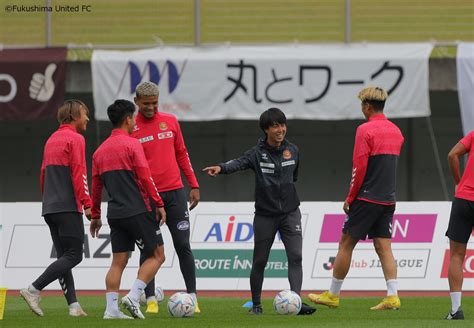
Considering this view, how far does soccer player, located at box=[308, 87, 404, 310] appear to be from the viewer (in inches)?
422

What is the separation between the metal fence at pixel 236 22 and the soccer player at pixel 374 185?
8.76 metres

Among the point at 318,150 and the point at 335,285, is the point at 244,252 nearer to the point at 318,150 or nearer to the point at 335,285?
the point at 335,285

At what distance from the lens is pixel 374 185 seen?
10766mm

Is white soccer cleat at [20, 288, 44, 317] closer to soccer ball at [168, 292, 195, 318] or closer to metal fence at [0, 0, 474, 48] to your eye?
soccer ball at [168, 292, 195, 318]

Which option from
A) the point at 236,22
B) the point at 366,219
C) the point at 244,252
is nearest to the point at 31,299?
the point at 366,219

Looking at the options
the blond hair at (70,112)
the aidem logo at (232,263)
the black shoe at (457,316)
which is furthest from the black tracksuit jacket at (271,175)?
the aidem logo at (232,263)

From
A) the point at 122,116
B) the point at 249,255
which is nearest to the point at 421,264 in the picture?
the point at 249,255

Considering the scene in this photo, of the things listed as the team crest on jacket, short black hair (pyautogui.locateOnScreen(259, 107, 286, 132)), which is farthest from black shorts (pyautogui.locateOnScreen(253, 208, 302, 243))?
the team crest on jacket

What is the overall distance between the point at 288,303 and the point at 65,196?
2.16m

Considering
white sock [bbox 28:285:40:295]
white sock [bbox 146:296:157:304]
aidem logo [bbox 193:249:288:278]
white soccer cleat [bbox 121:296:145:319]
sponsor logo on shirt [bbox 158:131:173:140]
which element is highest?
sponsor logo on shirt [bbox 158:131:173:140]

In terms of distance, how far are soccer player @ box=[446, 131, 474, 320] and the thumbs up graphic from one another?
1029cm

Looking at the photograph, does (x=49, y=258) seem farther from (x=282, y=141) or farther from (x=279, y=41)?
(x=279, y=41)

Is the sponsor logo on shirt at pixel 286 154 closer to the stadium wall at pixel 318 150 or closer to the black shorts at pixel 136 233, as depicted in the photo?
the black shorts at pixel 136 233

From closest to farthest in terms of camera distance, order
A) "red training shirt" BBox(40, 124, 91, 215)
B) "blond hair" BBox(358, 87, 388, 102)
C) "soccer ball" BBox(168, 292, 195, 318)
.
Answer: "soccer ball" BBox(168, 292, 195, 318) < "red training shirt" BBox(40, 124, 91, 215) < "blond hair" BBox(358, 87, 388, 102)
